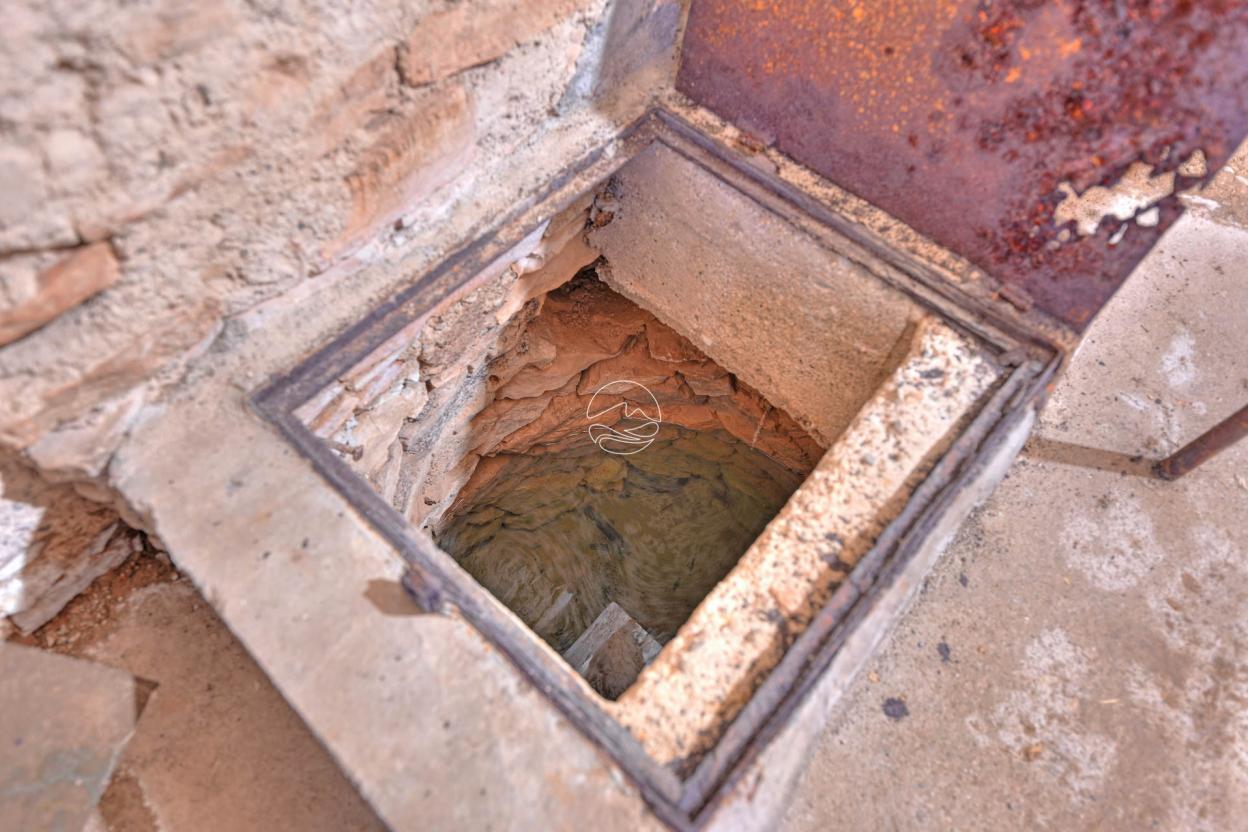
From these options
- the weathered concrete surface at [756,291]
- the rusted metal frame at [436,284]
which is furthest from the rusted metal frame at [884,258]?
the rusted metal frame at [436,284]

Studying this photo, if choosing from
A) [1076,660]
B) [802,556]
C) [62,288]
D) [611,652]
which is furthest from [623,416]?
[62,288]

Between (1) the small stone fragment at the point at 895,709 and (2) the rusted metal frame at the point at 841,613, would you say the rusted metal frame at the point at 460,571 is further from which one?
(1) the small stone fragment at the point at 895,709

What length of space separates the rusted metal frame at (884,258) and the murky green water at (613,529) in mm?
1819

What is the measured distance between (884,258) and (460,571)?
1390 millimetres

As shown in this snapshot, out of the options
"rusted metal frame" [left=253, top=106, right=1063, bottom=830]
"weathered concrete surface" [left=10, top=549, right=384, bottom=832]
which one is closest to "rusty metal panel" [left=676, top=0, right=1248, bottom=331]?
"rusted metal frame" [left=253, top=106, right=1063, bottom=830]

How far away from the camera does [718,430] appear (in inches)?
147

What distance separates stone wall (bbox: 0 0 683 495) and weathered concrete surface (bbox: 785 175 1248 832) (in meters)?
1.61

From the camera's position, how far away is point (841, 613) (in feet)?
4.89

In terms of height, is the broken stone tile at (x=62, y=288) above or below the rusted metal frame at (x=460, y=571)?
below

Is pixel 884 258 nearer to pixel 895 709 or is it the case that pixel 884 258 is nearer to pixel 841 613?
pixel 841 613

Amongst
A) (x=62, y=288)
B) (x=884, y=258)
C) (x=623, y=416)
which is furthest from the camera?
(x=623, y=416)

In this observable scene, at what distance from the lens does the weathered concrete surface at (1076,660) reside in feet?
5.43

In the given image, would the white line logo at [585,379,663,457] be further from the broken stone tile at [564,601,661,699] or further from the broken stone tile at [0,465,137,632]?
the broken stone tile at [0,465,137,632]

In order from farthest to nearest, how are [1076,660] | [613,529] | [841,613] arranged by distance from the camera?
[613,529] → [1076,660] → [841,613]
